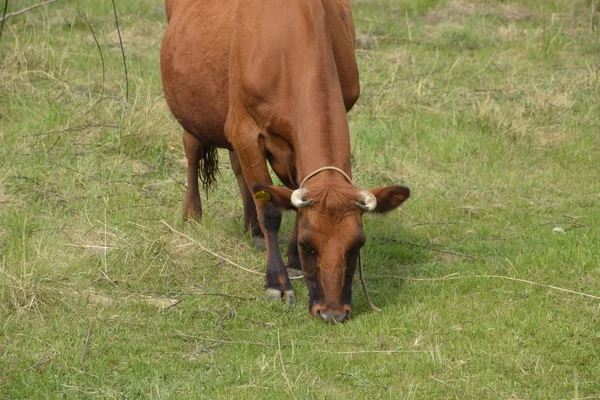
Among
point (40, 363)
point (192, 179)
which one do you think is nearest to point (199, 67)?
point (192, 179)

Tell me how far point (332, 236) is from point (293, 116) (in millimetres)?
836

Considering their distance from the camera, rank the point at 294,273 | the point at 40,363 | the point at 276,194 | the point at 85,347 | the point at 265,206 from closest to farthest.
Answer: the point at 40,363 → the point at 85,347 → the point at 276,194 → the point at 265,206 → the point at 294,273

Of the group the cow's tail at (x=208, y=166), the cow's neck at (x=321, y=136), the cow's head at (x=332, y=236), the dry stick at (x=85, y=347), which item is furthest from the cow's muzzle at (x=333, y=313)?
the cow's tail at (x=208, y=166)

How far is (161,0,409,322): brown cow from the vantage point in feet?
20.9

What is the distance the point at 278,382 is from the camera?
561cm

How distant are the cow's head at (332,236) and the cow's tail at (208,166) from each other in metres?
2.38

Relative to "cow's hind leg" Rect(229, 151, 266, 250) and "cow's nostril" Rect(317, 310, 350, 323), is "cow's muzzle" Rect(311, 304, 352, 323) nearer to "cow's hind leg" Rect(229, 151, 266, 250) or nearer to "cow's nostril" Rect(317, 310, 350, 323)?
"cow's nostril" Rect(317, 310, 350, 323)

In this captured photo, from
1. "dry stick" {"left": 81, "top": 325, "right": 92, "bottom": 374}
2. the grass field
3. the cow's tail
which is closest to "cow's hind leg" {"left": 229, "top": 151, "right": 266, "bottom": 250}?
the grass field

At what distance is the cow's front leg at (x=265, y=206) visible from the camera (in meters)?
7.04

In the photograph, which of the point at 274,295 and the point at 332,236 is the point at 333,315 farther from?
the point at 274,295

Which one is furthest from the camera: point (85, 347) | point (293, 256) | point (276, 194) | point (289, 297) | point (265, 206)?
point (293, 256)

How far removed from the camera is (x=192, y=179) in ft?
28.5

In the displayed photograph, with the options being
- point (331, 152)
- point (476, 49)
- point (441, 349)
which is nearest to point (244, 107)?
point (331, 152)

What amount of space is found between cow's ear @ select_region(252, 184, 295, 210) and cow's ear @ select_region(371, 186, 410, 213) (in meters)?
0.51
